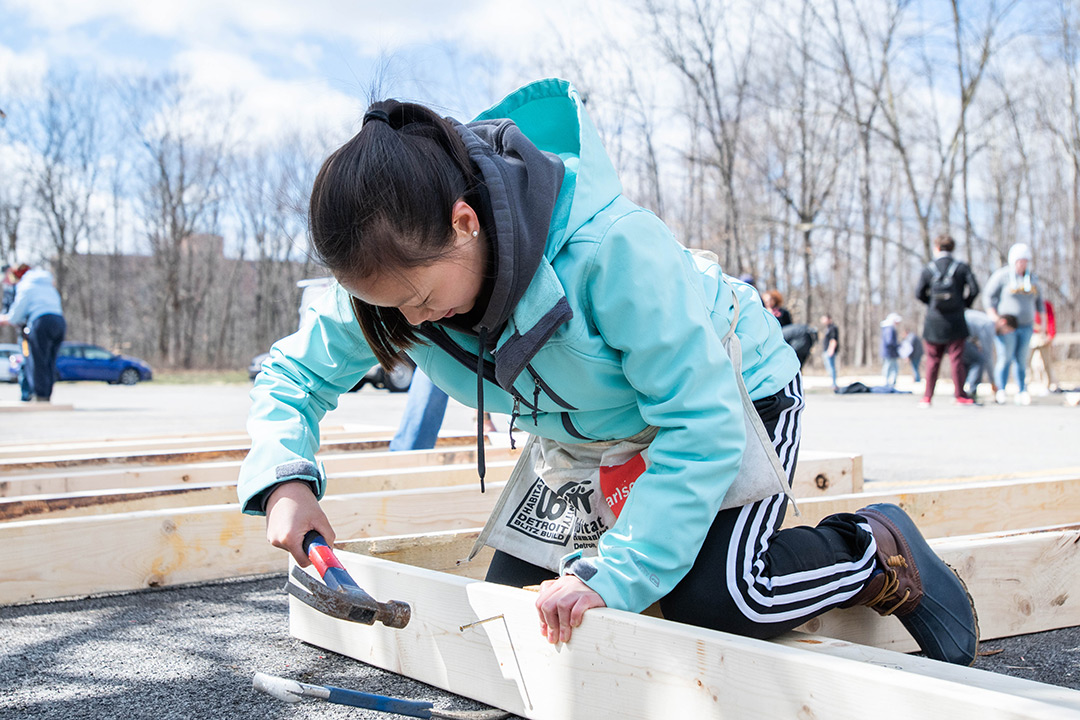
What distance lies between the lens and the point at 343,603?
1531 millimetres

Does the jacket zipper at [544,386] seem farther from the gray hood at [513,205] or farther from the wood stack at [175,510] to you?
the wood stack at [175,510]

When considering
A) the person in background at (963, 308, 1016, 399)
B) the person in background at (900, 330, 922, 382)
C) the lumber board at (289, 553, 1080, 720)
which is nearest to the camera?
the lumber board at (289, 553, 1080, 720)

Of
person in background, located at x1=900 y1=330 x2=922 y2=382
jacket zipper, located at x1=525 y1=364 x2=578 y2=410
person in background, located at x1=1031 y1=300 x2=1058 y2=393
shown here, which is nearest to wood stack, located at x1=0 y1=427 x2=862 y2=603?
jacket zipper, located at x1=525 y1=364 x2=578 y2=410

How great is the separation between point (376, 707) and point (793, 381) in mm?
1144

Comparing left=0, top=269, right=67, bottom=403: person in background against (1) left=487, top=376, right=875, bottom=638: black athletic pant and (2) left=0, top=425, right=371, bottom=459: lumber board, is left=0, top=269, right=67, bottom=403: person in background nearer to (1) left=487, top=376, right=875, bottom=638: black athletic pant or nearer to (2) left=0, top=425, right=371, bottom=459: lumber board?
(2) left=0, top=425, right=371, bottom=459: lumber board

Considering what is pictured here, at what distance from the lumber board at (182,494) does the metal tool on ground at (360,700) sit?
46.5 inches

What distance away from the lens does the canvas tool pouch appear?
175cm

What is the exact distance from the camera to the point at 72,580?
2.54 m

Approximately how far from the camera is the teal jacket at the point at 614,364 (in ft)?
5.12

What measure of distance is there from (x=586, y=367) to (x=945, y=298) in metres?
9.64

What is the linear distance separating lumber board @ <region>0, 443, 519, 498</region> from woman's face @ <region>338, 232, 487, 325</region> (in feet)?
6.11

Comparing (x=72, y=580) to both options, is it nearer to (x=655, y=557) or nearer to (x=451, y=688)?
(x=451, y=688)

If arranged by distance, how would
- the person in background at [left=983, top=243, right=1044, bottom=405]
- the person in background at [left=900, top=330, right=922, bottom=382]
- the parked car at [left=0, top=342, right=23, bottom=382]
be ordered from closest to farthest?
the person in background at [left=983, top=243, right=1044, bottom=405] < the person in background at [left=900, top=330, right=922, bottom=382] < the parked car at [left=0, top=342, right=23, bottom=382]

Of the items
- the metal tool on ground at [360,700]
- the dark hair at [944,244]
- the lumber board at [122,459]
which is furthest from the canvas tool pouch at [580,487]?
the dark hair at [944,244]
